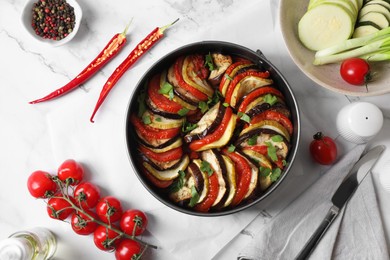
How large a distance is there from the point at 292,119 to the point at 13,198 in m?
1.31

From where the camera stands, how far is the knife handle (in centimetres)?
210

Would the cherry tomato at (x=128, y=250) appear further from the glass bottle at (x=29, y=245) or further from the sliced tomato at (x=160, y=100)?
the sliced tomato at (x=160, y=100)

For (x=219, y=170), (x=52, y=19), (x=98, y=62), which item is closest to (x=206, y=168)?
(x=219, y=170)

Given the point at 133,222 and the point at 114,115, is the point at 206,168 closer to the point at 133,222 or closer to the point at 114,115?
the point at 133,222

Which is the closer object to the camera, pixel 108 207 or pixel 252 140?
pixel 252 140

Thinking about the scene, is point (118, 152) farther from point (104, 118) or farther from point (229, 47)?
point (229, 47)

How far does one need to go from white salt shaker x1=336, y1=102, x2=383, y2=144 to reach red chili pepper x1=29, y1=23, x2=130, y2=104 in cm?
105

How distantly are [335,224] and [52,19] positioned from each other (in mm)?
1557

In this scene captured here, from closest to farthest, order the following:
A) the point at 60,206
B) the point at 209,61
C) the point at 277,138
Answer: the point at 277,138 → the point at 209,61 → the point at 60,206

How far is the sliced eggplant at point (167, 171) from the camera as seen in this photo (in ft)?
6.51

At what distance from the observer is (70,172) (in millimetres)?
2133

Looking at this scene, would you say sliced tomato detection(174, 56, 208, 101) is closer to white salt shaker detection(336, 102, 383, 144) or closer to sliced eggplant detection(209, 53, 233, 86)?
sliced eggplant detection(209, 53, 233, 86)

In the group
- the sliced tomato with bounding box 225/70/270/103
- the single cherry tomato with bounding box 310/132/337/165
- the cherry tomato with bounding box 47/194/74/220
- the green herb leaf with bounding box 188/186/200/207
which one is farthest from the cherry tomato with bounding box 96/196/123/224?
the single cherry tomato with bounding box 310/132/337/165

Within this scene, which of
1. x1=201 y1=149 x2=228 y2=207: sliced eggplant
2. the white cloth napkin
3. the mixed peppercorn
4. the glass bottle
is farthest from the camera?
the mixed peppercorn
